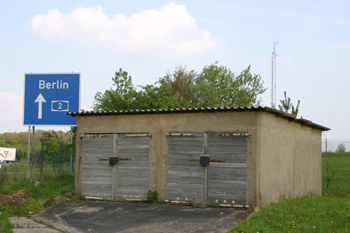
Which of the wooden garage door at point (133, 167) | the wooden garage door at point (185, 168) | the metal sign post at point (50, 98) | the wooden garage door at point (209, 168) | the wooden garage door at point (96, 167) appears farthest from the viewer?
the metal sign post at point (50, 98)

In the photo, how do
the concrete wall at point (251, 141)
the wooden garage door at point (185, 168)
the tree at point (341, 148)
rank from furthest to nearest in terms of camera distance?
the tree at point (341, 148) < the wooden garage door at point (185, 168) < the concrete wall at point (251, 141)

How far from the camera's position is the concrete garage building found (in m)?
10.6

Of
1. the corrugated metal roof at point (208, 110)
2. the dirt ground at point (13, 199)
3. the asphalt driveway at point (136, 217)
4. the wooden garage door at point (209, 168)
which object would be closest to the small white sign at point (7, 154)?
the dirt ground at point (13, 199)

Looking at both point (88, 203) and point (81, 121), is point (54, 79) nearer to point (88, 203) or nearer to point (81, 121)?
point (81, 121)

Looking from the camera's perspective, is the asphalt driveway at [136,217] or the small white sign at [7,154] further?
the small white sign at [7,154]

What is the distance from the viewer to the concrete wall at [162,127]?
10617mm

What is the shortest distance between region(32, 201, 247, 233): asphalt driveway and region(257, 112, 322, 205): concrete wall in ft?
5.54

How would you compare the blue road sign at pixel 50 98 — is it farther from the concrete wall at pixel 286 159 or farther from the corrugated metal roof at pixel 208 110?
the concrete wall at pixel 286 159

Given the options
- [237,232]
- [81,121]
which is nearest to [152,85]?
[81,121]

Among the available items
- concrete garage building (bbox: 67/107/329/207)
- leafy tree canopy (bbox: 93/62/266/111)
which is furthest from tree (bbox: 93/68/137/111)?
concrete garage building (bbox: 67/107/329/207)

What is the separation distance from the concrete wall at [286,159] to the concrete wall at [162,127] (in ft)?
0.99

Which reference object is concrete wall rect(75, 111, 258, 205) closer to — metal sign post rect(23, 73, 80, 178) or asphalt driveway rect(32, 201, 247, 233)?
asphalt driveway rect(32, 201, 247, 233)

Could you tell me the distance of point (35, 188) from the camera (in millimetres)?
12164

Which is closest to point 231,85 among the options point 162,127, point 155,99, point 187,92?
point 187,92
